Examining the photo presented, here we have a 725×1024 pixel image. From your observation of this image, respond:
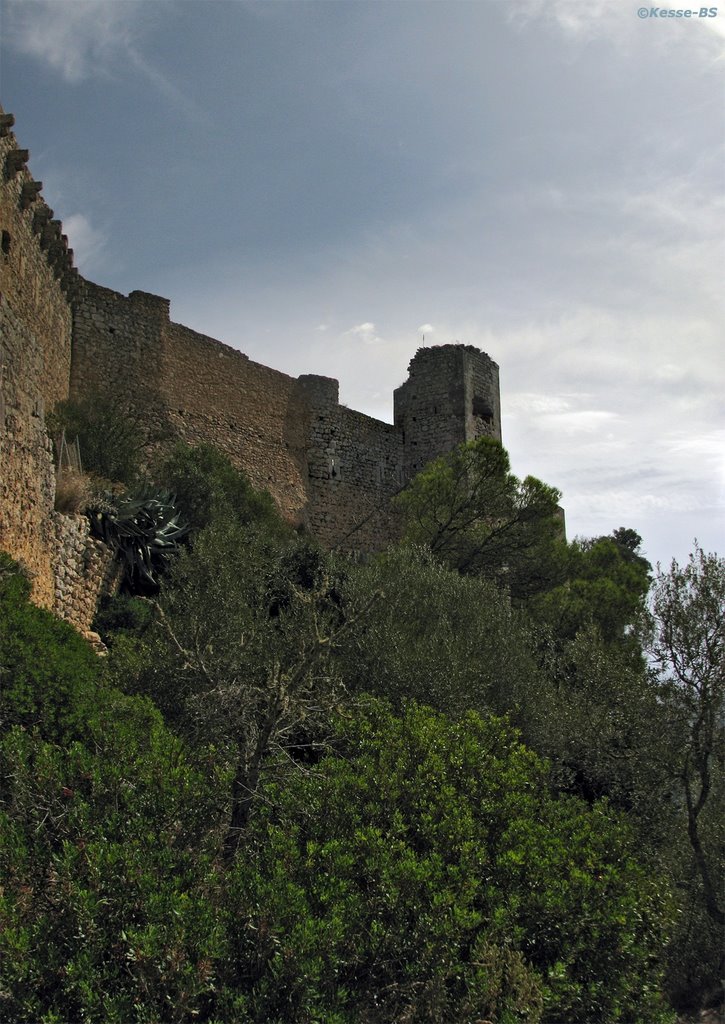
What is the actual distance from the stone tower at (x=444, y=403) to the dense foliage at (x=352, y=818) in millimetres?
12031

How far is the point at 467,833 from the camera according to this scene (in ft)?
15.9

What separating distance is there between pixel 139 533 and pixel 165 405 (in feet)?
21.2

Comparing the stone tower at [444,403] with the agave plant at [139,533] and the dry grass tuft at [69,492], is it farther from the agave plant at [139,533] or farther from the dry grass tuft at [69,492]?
the dry grass tuft at [69,492]

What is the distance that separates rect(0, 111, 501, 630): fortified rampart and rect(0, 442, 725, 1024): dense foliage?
107 cm

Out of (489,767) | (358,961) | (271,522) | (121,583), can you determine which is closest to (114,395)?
(271,522)

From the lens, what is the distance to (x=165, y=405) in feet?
54.1

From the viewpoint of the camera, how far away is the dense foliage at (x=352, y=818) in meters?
3.65

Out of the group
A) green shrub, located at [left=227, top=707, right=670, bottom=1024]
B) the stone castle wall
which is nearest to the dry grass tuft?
the stone castle wall

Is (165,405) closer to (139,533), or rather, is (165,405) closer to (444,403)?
(139,533)

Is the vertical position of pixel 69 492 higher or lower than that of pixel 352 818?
higher

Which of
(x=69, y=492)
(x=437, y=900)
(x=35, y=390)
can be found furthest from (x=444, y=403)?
(x=437, y=900)

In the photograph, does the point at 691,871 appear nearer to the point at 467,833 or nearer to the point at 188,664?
the point at 467,833

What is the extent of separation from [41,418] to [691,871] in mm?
7560

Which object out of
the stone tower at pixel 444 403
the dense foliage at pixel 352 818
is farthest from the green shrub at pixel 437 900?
the stone tower at pixel 444 403
